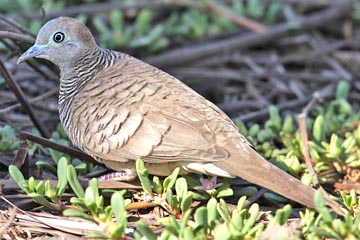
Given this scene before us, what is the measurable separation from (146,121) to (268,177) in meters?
0.73

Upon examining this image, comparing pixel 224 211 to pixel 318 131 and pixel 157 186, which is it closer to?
pixel 157 186

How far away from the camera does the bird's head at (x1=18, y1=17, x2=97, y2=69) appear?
14.1 feet

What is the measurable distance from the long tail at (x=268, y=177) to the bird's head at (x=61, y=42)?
123 cm

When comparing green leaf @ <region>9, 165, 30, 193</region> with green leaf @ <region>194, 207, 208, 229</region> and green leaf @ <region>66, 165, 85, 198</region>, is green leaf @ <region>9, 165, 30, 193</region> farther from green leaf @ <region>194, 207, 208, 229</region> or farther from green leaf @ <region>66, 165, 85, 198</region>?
green leaf @ <region>194, 207, 208, 229</region>

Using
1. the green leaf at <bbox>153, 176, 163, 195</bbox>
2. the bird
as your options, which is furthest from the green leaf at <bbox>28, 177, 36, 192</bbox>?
the green leaf at <bbox>153, 176, 163, 195</bbox>

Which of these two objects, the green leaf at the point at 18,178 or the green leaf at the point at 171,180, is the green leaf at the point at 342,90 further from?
the green leaf at the point at 18,178

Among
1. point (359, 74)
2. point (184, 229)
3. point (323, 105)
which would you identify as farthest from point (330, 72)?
point (184, 229)

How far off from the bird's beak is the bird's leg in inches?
31.9

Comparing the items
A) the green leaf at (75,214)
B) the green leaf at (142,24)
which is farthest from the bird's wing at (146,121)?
the green leaf at (142,24)

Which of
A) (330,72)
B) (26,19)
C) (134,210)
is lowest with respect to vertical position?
(134,210)

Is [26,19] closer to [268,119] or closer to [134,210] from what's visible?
[268,119]

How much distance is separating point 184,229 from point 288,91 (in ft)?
9.69

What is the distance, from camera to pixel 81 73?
441 centimetres

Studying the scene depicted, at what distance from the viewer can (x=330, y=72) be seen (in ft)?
21.1
